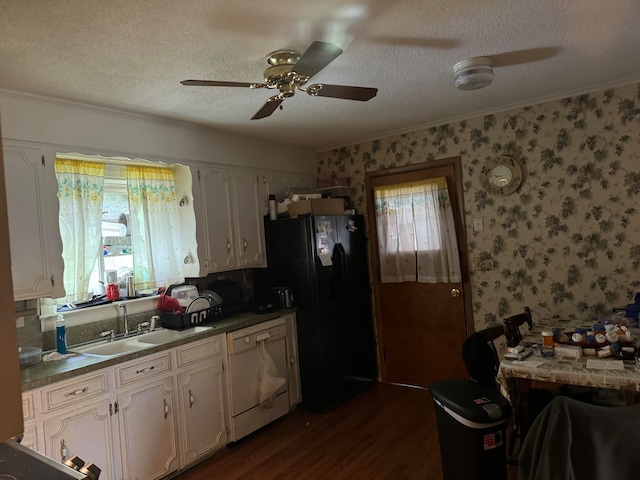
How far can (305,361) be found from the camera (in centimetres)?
372

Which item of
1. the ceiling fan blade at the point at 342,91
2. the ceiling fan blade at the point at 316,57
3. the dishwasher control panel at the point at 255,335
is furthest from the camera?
the dishwasher control panel at the point at 255,335

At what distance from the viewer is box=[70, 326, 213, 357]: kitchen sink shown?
2779 millimetres

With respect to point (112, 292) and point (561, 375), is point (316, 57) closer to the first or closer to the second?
point (561, 375)

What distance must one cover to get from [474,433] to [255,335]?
174 cm

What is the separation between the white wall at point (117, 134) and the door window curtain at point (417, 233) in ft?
4.03

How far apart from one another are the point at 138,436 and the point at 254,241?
1759 millimetres

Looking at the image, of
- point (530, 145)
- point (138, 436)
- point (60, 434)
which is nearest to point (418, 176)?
point (530, 145)

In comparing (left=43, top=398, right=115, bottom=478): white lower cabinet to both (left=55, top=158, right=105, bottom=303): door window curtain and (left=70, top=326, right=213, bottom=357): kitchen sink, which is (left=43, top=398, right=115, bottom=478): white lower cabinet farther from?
(left=55, top=158, right=105, bottom=303): door window curtain

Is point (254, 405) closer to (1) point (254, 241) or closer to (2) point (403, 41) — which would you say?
(1) point (254, 241)

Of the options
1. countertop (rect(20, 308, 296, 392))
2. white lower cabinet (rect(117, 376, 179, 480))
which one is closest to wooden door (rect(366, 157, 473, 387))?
countertop (rect(20, 308, 296, 392))

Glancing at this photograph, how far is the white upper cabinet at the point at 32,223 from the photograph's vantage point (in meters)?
2.34

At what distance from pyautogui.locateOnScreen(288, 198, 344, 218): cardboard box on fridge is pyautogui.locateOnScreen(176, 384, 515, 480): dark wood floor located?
1715mm

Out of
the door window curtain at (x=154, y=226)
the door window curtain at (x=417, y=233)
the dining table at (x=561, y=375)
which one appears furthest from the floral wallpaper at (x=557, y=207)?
the door window curtain at (x=154, y=226)

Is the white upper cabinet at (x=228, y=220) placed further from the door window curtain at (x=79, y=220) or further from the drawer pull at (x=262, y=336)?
the door window curtain at (x=79, y=220)
